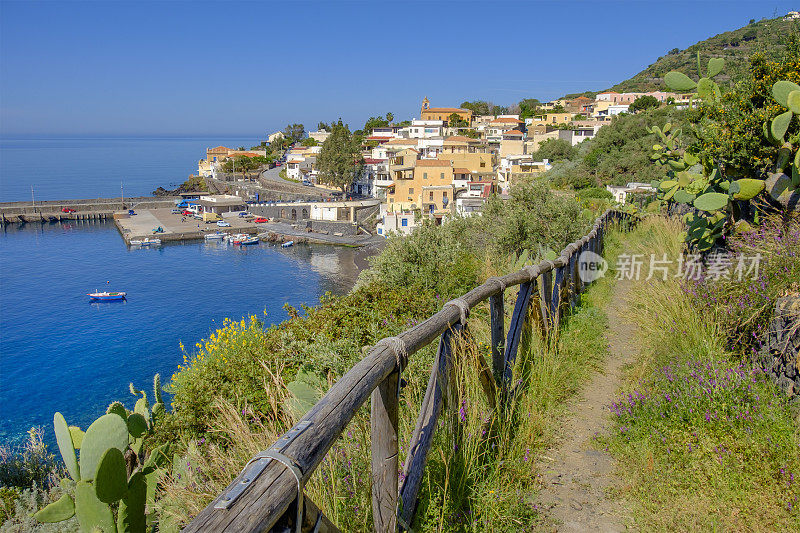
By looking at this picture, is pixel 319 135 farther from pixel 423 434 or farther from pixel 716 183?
pixel 423 434

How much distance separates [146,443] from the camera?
5355 millimetres

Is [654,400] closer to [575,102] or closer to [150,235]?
[150,235]

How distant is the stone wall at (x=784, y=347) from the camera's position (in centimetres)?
332

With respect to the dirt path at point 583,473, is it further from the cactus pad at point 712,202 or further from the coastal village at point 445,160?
the coastal village at point 445,160

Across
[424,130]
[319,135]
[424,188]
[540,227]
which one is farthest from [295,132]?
[540,227]

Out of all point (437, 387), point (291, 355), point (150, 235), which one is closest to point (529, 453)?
point (437, 387)

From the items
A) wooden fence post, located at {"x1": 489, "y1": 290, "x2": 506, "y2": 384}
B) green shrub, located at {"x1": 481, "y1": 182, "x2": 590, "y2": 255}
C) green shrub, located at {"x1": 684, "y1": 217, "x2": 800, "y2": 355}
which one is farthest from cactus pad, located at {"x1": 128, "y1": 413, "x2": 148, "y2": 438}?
green shrub, located at {"x1": 481, "y1": 182, "x2": 590, "y2": 255}

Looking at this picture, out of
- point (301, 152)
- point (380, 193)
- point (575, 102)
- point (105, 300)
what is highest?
point (575, 102)

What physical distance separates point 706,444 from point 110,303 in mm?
40618

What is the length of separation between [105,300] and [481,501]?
4081 cm

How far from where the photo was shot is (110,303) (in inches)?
1464

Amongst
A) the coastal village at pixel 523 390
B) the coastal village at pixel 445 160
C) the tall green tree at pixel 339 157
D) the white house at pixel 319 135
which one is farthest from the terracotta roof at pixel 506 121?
the coastal village at pixel 523 390

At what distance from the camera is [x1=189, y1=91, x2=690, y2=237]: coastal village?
48.4m

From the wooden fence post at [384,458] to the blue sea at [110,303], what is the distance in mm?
22175
